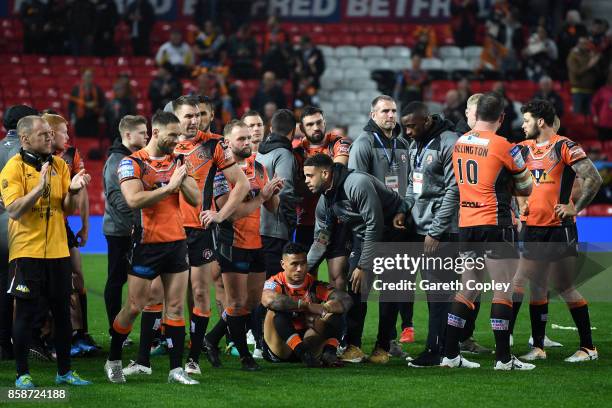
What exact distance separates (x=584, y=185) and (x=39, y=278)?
162 inches

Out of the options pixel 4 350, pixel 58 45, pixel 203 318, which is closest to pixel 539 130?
pixel 203 318

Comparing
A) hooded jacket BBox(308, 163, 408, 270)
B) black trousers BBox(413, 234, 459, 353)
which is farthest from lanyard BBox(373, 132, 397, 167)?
black trousers BBox(413, 234, 459, 353)

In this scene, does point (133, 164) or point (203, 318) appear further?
point (203, 318)

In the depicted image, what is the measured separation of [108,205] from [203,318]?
1.51 meters

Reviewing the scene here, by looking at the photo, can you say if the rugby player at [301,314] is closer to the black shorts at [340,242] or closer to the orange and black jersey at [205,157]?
the black shorts at [340,242]

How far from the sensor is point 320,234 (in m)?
8.16

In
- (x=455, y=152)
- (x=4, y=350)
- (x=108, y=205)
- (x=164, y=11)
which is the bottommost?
(x=4, y=350)

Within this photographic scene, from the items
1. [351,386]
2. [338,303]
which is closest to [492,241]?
[338,303]

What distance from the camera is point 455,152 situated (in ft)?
25.1

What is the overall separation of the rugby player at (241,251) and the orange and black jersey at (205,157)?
0.17 meters

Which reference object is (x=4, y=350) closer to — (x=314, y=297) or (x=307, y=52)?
(x=314, y=297)

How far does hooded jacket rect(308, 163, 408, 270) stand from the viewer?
784 centimetres

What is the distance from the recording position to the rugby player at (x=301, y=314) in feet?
26.0

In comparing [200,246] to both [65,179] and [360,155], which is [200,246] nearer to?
[65,179]
